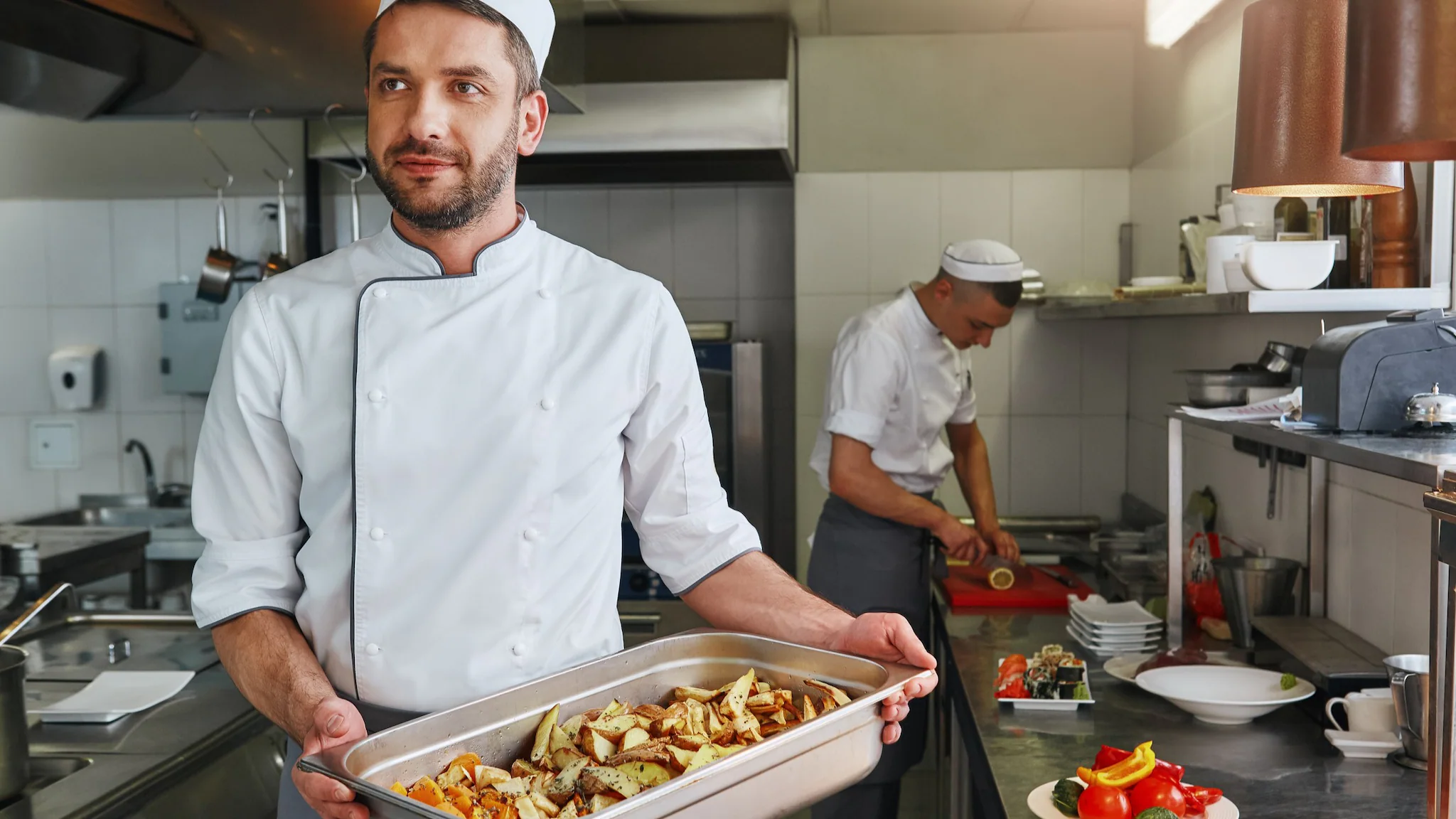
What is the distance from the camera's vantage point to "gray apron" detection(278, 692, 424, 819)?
127 centimetres

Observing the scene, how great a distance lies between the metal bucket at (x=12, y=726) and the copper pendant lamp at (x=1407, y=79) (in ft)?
5.56

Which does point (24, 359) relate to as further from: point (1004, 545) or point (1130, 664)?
point (1130, 664)

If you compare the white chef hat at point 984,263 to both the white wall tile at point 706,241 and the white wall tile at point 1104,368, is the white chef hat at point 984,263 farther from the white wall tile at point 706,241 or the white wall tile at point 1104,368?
the white wall tile at point 706,241

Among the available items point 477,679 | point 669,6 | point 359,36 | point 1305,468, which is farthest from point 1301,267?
point 669,6

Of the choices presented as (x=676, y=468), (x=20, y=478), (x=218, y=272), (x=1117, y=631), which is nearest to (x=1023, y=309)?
(x=1117, y=631)

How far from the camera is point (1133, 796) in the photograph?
148 centimetres

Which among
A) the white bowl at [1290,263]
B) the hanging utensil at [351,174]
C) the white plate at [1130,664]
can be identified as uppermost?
the hanging utensil at [351,174]

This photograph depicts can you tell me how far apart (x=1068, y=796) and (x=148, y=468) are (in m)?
3.46

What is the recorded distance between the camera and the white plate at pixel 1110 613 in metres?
2.50

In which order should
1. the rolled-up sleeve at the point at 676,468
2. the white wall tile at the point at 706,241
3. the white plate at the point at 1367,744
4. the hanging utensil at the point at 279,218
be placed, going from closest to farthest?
the rolled-up sleeve at the point at 676,468 < the white plate at the point at 1367,744 < the hanging utensil at the point at 279,218 < the white wall tile at the point at 706,241

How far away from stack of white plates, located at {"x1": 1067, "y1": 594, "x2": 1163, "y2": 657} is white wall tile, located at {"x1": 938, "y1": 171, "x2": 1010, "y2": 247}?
1836mm

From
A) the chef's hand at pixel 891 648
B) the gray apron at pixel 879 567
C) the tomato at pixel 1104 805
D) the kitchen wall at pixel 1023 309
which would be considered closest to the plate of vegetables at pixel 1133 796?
the tomato at pixel 1104 805

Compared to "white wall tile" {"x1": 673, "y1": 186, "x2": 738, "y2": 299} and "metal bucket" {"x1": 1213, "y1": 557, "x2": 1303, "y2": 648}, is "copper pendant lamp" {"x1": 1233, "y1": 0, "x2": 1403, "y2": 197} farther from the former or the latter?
"white wall tile" {"x1": 673, "y1": 186, "x2": 738, "y2": 299}

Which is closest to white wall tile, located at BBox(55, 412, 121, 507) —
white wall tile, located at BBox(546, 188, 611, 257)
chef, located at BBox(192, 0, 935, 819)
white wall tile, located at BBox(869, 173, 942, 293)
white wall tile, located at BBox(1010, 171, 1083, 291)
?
white wall tile, located at BBox(546, 188, 611, 257)
